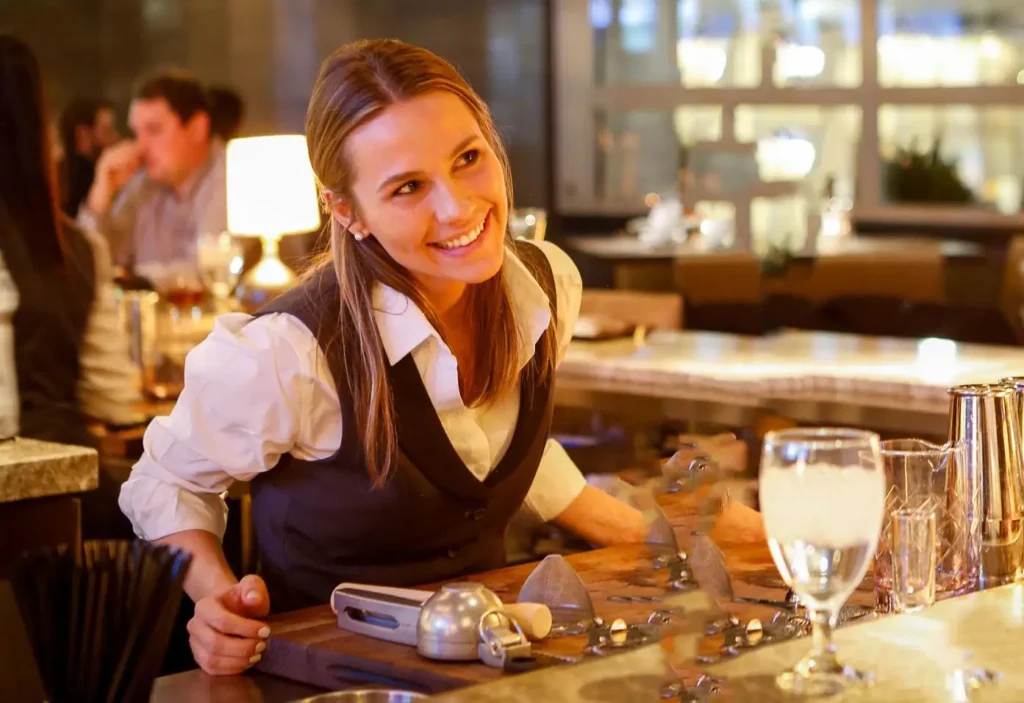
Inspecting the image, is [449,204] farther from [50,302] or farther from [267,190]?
[267,190]

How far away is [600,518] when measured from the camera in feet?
6.88

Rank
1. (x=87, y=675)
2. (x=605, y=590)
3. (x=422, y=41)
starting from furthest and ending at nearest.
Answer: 1. (x=422, y=41)
2. (x=605, y=590)
3. (x=87, y=675)

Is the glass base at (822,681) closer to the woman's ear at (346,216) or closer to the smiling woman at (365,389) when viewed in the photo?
the smiling woman at (365,389)

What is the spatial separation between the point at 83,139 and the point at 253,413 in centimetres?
518

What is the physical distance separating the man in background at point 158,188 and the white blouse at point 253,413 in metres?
4.61

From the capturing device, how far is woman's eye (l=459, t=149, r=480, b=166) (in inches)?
71.8

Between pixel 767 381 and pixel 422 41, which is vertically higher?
pixel 422 41

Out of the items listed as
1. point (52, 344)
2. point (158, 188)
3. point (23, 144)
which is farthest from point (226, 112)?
point (23, 144)

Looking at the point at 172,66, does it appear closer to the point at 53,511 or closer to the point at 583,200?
the point at 583,200

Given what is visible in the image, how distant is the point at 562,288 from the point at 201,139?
4.43 m

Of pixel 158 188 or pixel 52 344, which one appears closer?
pixel 52 344

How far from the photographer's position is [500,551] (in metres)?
2.00

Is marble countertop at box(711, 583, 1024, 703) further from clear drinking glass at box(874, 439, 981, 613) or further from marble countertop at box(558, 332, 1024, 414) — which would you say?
marble countertop at box(558, 332, 1024, 414)

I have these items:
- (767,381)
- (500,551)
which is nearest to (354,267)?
(500,551)
